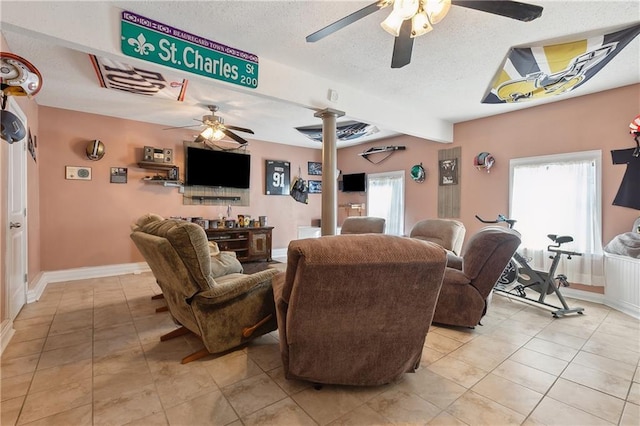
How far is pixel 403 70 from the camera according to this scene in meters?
3.21

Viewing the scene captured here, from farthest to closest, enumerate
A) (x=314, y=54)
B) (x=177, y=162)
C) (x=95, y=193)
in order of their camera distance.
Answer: (x=177, y=162), (x=95, y=193), (x=314, y=54)

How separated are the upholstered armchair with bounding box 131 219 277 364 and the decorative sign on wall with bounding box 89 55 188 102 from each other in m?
1.74

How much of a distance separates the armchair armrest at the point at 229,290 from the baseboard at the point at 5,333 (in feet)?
5.52

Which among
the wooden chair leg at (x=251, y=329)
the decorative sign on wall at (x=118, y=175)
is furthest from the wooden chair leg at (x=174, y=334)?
the decorative sign on wall at (x=118, y=175)

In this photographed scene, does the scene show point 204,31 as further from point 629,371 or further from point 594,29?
point 629,371

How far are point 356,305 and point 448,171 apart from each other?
4.40 meters

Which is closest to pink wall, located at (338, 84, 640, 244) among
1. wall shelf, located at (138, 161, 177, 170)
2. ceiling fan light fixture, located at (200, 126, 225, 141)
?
ceiling fan light fixture, located at (200, 126, 225, 141)

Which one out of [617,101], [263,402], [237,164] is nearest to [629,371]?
[263,402]

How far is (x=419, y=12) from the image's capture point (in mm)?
1844

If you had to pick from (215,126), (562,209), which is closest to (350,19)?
(215,126)

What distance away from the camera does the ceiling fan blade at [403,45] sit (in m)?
1.93

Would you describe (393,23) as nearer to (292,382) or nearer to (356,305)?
(356,305)

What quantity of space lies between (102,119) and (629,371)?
A: 268 inches

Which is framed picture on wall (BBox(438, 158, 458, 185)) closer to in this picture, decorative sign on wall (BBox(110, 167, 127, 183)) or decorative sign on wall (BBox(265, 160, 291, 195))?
decorative sign on wall (BBox(265, 160, 291, 195))
